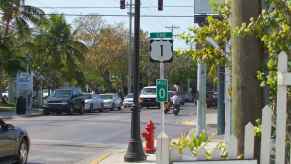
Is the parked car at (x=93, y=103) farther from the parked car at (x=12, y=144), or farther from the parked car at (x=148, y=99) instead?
the parked car at (x=12, y=144)

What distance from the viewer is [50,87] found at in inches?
2660

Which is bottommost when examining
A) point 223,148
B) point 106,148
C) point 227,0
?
point 106,148

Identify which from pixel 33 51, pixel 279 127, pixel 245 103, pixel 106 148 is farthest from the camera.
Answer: pixel 33 51

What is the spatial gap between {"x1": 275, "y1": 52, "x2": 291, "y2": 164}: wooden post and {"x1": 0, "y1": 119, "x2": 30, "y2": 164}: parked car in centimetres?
773

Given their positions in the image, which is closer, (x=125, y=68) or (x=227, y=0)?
(x=227, y=0)

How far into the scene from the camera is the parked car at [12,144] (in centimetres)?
1280

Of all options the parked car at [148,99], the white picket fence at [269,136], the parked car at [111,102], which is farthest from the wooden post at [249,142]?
the parked car at [148,99]

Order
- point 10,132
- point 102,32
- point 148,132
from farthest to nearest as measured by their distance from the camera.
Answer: point 102,32
point 148,132
point 10,132

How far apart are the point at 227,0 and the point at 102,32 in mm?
76506

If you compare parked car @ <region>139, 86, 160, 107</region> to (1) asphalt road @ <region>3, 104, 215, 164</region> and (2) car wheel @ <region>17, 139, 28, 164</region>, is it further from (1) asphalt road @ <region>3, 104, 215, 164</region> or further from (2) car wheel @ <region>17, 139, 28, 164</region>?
(2) car wheel @ <region>17, 139, 28, 164</region>

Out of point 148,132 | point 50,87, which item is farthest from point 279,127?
point 50,87

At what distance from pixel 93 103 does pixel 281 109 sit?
42.4m

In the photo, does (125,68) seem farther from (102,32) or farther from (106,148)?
(106,148)

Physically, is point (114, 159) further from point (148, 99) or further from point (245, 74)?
point (148, 99)
